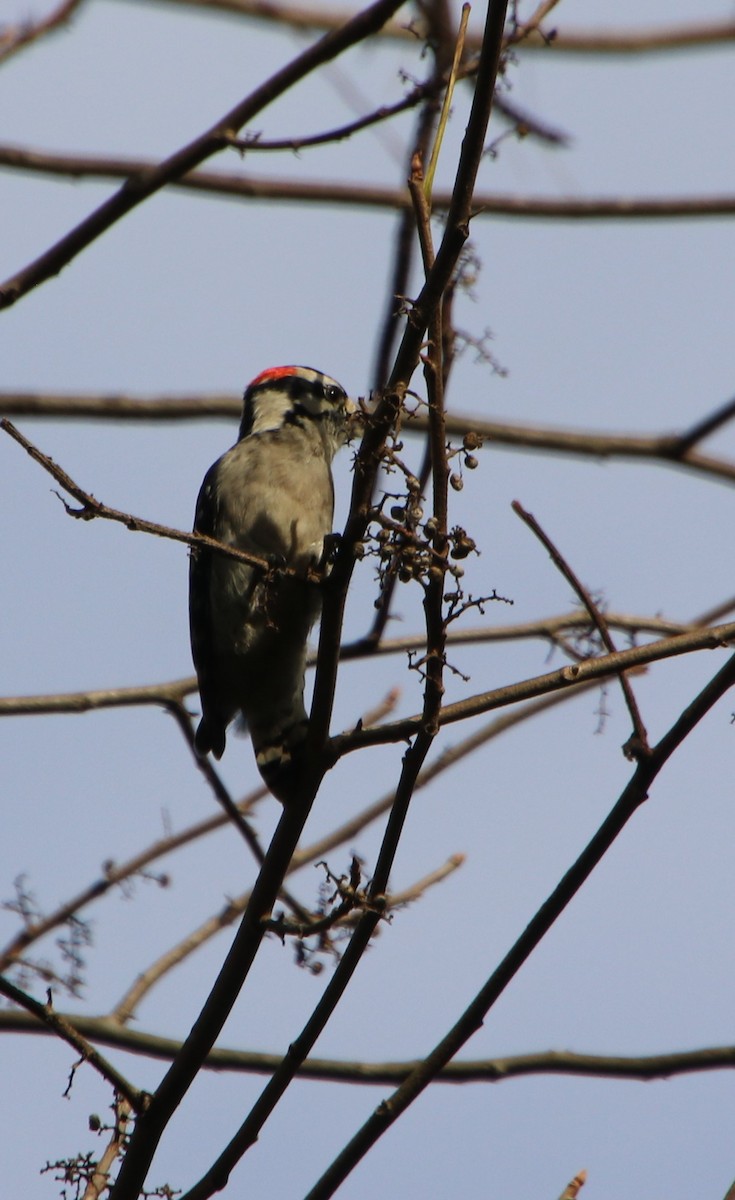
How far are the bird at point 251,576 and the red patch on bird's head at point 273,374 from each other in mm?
270

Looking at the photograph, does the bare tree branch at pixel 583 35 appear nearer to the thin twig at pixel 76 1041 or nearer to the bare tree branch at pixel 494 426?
the bare tree branch at pixel 494 426

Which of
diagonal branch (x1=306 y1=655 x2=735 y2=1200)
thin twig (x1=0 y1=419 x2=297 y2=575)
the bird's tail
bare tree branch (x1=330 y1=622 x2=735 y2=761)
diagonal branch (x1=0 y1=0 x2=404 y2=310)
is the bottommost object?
diagonal branch (x1=306 y1=655 x2=735 y2=1200)

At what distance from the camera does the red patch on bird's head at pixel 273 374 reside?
6113 millimetres

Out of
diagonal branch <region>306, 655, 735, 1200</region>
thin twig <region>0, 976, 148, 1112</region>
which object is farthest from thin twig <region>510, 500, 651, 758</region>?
thin twig <region>0, 976, 148, 1112</region>

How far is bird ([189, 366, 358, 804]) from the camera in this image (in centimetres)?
527

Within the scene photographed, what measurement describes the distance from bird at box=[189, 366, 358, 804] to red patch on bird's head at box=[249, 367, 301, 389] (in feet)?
0.89

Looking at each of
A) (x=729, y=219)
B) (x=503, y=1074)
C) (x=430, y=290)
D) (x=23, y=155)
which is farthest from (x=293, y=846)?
(x=729, y=219)

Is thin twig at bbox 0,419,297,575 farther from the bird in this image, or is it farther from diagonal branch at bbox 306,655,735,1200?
the bird

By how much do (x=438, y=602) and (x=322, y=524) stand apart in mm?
2841

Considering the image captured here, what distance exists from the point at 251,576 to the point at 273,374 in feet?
4.58

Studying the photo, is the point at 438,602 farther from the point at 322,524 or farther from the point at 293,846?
the point at 322,524

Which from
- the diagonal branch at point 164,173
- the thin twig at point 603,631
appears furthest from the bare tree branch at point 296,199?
the thin twig at point 603,631

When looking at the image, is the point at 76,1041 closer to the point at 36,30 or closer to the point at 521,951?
the point at 521,951

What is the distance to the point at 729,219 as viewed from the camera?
18.4 feet
